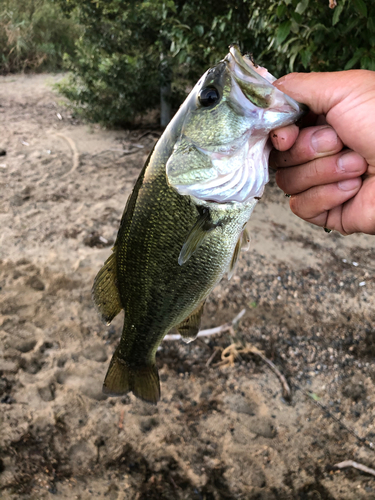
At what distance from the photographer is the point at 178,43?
4.05 meters

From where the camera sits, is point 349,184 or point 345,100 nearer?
point 345,100

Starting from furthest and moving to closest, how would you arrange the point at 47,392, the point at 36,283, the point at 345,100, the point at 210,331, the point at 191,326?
the point at 36,283 < the point at 210,331 < the point at 47,392 < the point at 191,326 < the point at 345,100

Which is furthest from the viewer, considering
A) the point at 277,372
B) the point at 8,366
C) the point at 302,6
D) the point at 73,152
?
the point at 73,152

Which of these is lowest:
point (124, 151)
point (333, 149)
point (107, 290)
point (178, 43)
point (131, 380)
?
point (124, 151)

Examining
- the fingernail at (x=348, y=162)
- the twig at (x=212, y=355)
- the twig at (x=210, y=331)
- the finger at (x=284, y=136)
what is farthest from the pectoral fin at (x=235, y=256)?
the twig at (x=210, y=331)

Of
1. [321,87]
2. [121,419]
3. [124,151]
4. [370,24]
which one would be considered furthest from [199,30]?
[121,419]

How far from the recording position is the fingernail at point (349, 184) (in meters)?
Result: 1.66

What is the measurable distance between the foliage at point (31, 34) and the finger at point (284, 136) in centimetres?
1181

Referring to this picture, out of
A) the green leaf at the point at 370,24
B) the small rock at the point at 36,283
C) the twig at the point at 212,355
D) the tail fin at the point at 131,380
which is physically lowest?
the twig at the point at 212,355

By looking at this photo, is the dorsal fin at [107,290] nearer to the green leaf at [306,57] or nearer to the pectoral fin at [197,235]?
the pectoral fin at [197,235]

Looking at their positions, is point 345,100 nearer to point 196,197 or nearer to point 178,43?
point 196,197

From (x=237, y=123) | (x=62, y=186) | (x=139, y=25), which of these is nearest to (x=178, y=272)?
(x=237, y=123)

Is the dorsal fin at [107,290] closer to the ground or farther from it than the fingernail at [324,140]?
closer to the ground

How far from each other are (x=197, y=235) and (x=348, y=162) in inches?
28.7
